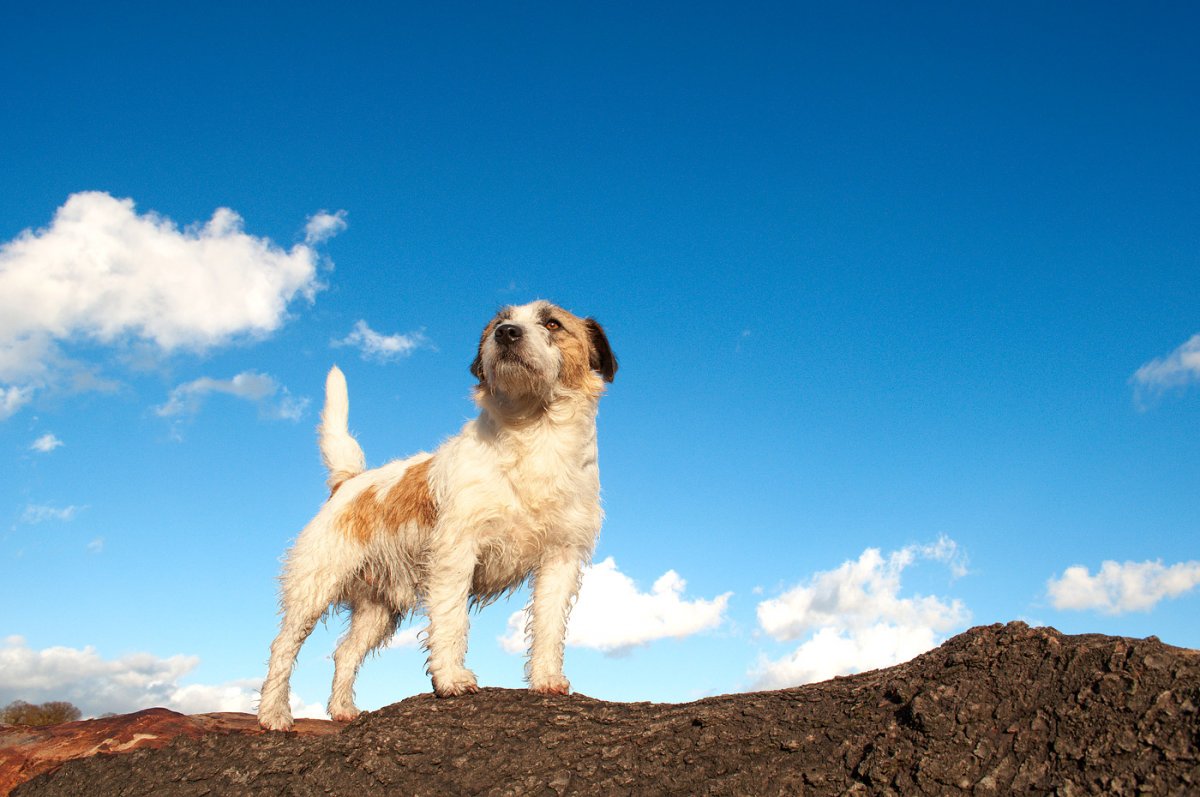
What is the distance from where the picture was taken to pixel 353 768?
5.62 meters

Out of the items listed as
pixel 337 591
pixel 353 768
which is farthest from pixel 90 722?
pixel 353 768

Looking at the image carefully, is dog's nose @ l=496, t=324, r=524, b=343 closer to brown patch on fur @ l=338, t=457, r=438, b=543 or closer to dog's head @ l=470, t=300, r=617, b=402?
dog's head @ l=470, t=300, r=617, b=402

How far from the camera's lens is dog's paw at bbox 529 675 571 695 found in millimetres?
6648

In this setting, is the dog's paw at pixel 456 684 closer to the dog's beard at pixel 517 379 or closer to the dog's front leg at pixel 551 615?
the dog's front leg at pixel 551 615

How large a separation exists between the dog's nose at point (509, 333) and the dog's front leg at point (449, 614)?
166 centimetres

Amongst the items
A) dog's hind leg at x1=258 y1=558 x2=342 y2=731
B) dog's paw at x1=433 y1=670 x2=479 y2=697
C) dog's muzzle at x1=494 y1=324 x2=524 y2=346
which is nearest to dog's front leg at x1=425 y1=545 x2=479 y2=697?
dog's paw at x1=433 y1=670 x2=479 y2=697

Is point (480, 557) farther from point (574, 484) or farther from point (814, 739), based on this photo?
point (814, 739)

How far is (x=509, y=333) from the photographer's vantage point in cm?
677

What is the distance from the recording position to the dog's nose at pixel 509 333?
6.77m

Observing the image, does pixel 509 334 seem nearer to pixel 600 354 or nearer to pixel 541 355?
pixel 541 355

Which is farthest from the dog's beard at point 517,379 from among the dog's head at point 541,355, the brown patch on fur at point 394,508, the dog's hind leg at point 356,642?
the dog's hind leg at point 356,642

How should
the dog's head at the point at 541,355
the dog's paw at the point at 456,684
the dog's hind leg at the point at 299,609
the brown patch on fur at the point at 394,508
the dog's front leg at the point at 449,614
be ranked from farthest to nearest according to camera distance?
1. the dog's hind leg at the point at 299,609
2. the brown patch on fur at the point at 394,508
3. the dog's head at the point at 541,355
4. the dog's front leg at the point at 449,614
5. the dog's paw at the point at 456,684

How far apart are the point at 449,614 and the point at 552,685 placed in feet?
3.18

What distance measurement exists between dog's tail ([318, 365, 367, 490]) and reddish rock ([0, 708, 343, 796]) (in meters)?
Result: 2.42
